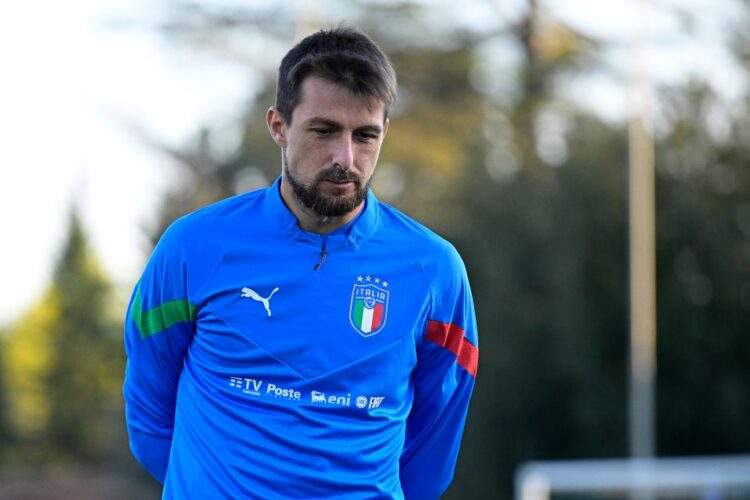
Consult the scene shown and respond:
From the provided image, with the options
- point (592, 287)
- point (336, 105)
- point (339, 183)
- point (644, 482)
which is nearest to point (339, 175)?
point (339, 183)

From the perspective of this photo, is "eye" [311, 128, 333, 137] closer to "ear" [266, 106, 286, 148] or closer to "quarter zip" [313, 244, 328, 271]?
"ear" [266, 106, 286, 148]

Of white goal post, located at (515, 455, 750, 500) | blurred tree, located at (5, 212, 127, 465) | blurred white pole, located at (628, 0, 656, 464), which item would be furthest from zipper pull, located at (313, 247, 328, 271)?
blurred tree, located at (5, 212, 127, 465)

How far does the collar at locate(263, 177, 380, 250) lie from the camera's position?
11.0 ft

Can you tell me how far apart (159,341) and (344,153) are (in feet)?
2.39

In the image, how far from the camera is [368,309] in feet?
10.9

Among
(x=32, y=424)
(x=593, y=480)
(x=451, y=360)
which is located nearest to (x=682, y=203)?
(x=593, y=480)

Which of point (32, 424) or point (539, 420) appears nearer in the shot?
point (539, 420)

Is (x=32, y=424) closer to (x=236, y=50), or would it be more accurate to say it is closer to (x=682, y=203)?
(x=236, y=50)

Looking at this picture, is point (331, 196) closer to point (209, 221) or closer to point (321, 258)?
point (321, 258)

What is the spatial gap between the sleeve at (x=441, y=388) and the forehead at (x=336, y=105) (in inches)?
18.9

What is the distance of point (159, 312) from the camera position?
3428 mm

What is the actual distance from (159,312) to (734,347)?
14967mm

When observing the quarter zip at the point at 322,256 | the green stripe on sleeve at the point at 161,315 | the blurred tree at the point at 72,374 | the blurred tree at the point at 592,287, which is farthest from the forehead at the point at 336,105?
the blurred tree at the point at 72,374

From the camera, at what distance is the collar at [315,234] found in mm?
3363
